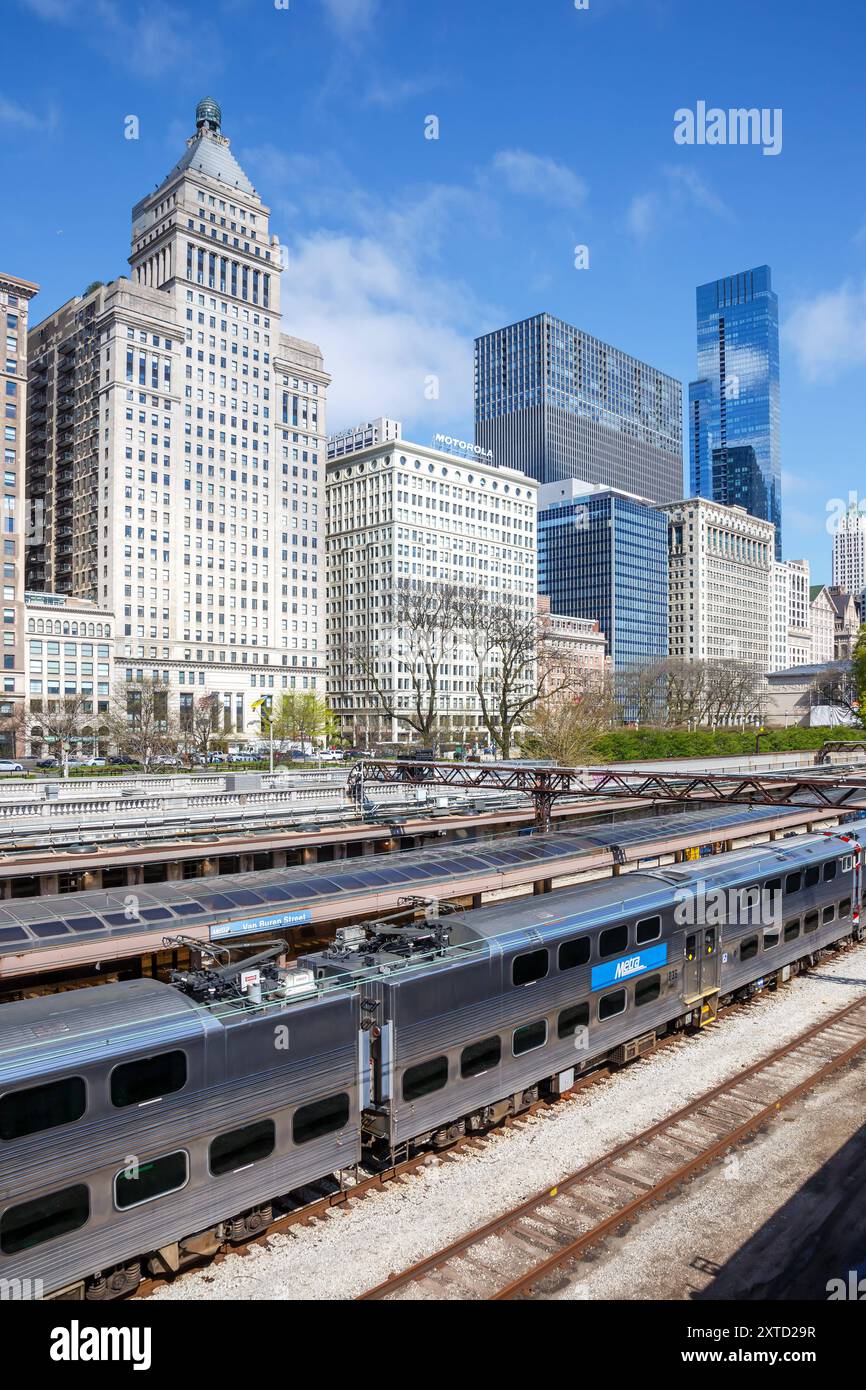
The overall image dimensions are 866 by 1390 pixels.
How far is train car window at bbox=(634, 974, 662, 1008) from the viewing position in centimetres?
1997

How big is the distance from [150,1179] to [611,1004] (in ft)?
34.6

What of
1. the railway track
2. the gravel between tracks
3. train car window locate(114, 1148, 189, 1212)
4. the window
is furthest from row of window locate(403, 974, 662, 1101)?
train car window locate(114, 1148, 189, 1212)

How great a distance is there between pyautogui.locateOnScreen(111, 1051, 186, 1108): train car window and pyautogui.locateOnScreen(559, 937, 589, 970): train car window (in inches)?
315

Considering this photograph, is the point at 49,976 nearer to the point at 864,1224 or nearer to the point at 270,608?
the point at 864,1224

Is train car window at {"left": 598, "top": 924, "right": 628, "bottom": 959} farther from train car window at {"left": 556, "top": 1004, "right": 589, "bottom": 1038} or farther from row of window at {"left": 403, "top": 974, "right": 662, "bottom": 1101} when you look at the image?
train car window at {"left": 556, "top": 1004, "right": 589, "bottom": 1038}

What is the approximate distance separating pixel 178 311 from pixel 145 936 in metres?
129

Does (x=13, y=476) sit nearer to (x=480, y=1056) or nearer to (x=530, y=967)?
(x=530, y=967)

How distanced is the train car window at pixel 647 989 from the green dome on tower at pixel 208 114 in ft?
526

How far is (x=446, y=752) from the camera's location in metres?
99.0

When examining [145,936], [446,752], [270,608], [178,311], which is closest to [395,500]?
[270,608]

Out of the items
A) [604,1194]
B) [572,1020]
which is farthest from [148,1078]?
[572,1020]

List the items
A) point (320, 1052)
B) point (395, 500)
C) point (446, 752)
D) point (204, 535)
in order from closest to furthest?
point (320, 1052)
point (446, 752)
point (204, 535)
point (395, 500)

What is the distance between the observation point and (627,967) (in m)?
19.3

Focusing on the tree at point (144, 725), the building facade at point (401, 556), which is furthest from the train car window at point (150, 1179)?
the building facade at point (401, 556)
